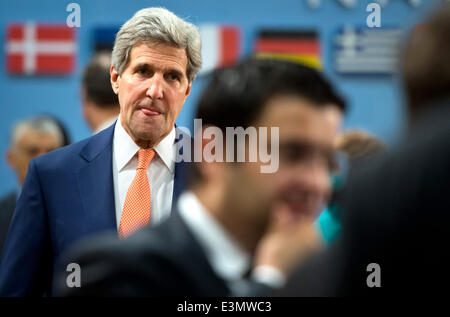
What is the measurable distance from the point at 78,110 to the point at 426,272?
2320mm

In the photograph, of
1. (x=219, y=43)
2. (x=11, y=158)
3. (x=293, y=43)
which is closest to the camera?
(x=219, y=43)

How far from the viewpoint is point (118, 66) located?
2.31 m

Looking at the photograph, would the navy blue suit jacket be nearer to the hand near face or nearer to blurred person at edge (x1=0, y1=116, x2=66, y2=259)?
the hand near face

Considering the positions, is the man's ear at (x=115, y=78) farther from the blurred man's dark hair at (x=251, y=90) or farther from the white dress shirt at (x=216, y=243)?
the white dress shirt at (x=216, y=243)

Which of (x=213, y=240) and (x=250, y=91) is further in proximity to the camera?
(x=250, y=91)

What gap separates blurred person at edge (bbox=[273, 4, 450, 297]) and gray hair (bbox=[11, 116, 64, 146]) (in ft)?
6.80

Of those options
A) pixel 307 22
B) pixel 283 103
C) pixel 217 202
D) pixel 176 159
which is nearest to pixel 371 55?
pixel 307 22

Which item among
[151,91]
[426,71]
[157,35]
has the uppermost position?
[157,35]

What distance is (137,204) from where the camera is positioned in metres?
2.21

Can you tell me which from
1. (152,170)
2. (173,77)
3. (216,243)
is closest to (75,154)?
(152,170)

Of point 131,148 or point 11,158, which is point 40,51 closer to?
point 11,158

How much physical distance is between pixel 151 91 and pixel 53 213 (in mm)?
477

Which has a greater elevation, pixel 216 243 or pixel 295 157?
pixel 295 157

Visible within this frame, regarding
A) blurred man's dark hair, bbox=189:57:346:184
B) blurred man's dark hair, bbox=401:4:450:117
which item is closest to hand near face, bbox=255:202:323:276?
blurred man's dark hair, bbox=189:57:346:184
